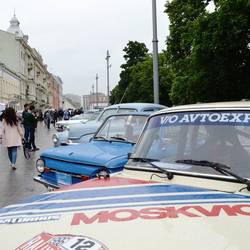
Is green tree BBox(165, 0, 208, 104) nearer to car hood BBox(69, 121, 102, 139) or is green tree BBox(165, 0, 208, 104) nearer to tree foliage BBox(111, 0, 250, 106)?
tree foliage BBox(111, 0, 250, 106)

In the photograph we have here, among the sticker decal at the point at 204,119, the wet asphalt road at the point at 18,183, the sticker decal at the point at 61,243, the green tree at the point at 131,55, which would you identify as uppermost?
the green tree at the point at 131,55

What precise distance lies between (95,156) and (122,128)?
1639 mm

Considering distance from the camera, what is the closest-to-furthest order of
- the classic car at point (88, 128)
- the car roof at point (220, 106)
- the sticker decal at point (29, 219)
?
the sticker decal at point (29, 219) → the car roof at point (220, 106) → the classic car at point (88, 128)

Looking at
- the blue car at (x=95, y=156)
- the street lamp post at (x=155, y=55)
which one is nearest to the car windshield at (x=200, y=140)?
the blue car at (x=95, y=156)

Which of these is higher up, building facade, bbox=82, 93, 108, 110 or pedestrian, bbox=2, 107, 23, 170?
building facade, bbox=82, 93, 108, 110

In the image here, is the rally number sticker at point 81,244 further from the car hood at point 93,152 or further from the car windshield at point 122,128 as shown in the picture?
the car windshield at point 122,128

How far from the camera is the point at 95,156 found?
6.88 meters

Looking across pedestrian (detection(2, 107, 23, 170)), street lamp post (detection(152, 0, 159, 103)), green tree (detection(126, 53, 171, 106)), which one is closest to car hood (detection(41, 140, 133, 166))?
pedestrian (detection(2, 107, 23, 170))

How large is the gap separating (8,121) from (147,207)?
36.4 feet

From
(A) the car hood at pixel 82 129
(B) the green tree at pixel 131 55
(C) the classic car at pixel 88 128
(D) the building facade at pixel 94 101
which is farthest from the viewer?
(D) the building facade at pixel 94 101

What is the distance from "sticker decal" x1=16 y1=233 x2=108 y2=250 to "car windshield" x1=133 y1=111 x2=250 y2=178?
1.37m

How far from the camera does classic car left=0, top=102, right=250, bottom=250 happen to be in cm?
267

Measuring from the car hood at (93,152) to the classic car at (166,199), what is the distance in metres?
2.18

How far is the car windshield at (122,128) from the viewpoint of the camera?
8102 millimetres
